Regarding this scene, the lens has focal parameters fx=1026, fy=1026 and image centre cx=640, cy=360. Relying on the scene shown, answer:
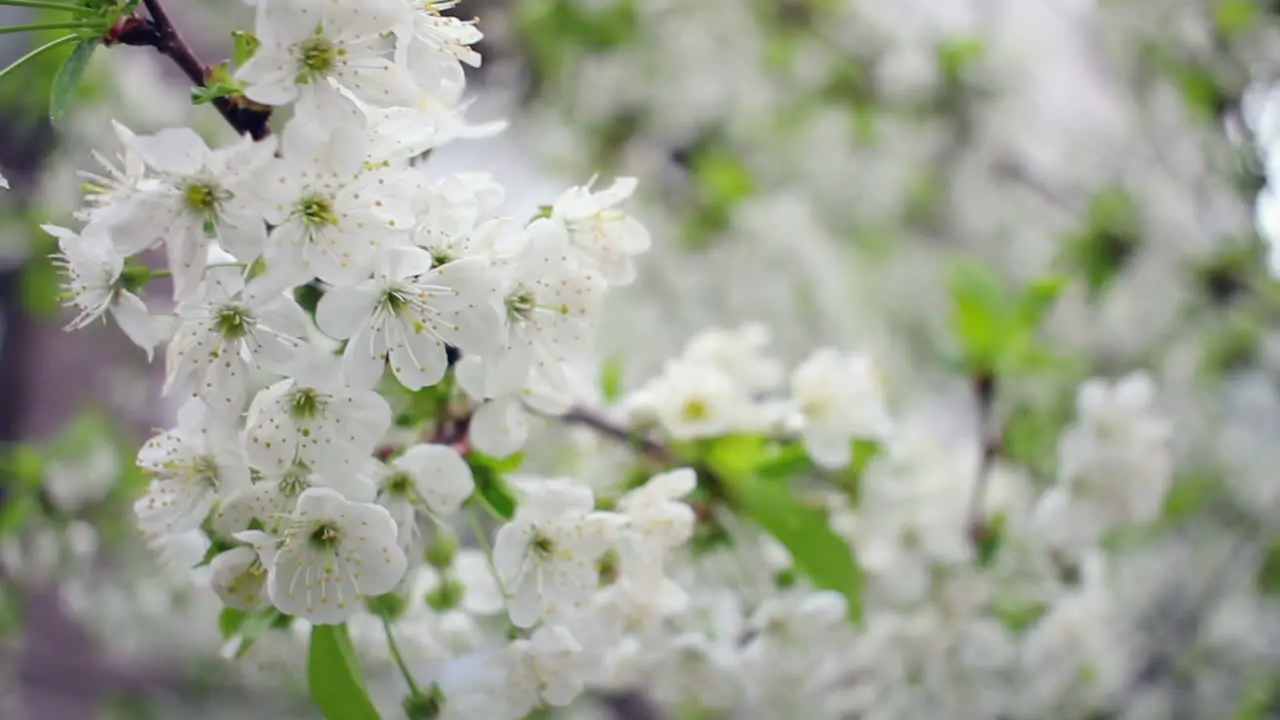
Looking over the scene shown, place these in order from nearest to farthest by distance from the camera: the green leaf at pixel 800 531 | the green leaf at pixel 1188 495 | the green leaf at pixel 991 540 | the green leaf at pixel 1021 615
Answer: the green leaf at pixel 800 531
the green leaf at pixel 991 540
the green leaf at pixel 1021 615
the green leaf at pixel 1188 495

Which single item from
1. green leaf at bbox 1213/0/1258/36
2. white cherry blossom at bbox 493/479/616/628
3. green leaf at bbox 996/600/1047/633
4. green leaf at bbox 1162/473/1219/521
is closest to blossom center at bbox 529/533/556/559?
white cherry blossom at bbox 493/479/616/628

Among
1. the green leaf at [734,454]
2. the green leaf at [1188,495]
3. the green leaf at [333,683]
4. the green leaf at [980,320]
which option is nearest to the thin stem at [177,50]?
the green leaf at [333,683]

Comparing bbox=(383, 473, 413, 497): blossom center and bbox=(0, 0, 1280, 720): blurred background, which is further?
bbox=(0, 0, 1280, 720): blurred background

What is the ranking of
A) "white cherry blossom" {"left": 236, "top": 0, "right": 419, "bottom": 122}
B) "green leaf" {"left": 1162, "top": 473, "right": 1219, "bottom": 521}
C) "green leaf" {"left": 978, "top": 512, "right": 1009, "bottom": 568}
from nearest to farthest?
"white cherry blossom" {"left": 236, "top": 0, "right": 419, "bottom": 122} < "green leaf" {"left": 978, "top": 512, "right": 1009, "bottom": 568} < "green leaf" {"left": 1162, "top": 473, "right": 1219, "bottom": 521}

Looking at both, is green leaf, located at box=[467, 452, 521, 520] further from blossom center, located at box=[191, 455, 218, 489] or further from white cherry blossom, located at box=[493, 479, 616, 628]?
blossom center, located at box=[191, 455, 218, 489]

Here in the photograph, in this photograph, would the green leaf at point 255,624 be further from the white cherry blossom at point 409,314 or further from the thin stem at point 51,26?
the thin stem at point 51,26

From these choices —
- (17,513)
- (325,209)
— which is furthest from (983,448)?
(17,513)

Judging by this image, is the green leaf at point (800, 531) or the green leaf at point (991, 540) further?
the green leaf at point (991, 540)

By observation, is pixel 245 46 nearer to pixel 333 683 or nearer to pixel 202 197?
pixel 202 197

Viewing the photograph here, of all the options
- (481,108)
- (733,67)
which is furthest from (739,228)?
(481,108)
